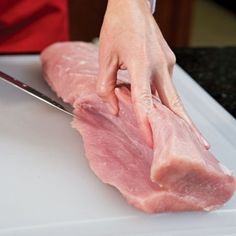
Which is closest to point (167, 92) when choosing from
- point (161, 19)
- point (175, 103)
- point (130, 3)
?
point (175, 103)

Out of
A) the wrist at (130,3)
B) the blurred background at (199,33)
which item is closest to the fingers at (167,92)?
the wrist at (130,3)

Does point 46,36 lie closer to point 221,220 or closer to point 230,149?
point 230,149

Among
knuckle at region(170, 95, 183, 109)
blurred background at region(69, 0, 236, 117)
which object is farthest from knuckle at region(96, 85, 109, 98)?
blurred background at region(69, 0, 236, 117)

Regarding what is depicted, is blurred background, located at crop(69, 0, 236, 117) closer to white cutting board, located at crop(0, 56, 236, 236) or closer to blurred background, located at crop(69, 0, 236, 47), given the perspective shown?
blurred background, located at crop(69, 0, 236, 47)

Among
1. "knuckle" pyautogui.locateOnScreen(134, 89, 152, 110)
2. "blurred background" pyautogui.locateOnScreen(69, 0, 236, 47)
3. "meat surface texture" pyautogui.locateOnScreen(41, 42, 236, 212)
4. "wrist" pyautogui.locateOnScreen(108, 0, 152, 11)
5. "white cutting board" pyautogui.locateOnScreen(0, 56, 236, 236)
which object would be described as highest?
"wrist" pyautogui.locateOnScreen(108, 0, 152, 11)

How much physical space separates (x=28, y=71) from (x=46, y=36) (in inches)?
8.4

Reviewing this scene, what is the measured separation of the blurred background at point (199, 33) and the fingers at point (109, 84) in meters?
0.43

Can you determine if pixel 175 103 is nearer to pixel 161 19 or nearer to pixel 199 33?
pixel 161 19

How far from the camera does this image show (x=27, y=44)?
160 centimetres

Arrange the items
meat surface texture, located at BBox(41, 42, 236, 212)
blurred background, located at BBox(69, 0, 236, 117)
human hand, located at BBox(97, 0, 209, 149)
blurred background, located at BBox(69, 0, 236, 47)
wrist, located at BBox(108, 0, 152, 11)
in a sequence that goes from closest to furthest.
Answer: meat surface texture, located at BBox(41, 42, 236, 212), human hand, located at BBox(97, 0, 209, 149), wrist, located at BBox(108, 0, 152, 11), blurred background, located at BBox(69, 0, 236, 117), blurred background, located at BBox(69, 0, 236, 47)

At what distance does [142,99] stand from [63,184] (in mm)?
204

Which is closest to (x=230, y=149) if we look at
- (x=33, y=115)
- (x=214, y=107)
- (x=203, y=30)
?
(x=214, y=107)

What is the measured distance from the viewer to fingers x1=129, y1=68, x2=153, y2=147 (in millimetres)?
919

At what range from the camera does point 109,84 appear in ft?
3.30
